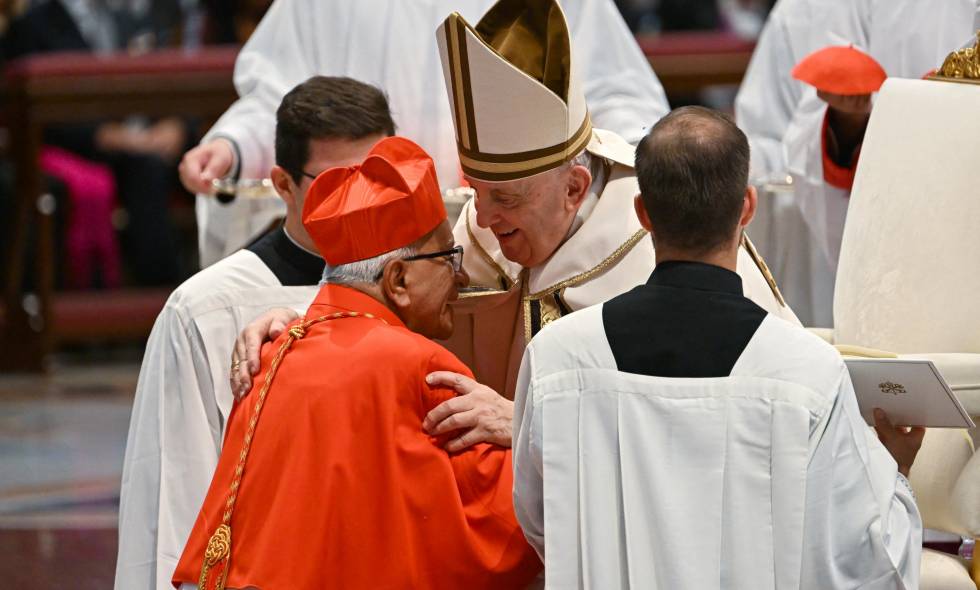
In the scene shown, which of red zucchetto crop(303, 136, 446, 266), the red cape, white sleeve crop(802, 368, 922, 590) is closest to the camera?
white sleeve crop(802, 368, 922, 590)

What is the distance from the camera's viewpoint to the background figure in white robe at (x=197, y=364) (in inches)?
131

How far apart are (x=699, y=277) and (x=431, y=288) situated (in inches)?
22.9

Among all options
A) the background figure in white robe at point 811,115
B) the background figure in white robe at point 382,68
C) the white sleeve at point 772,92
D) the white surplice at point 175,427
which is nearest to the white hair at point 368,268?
the white surplice at point 175,427

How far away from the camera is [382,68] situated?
15.2ft

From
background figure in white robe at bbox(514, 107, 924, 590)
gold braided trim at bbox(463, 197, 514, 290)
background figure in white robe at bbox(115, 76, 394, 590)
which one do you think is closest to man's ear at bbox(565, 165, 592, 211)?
gold braided trim at bbox(463, 197, 514, 290)

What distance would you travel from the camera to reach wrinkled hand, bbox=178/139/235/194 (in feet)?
13.3

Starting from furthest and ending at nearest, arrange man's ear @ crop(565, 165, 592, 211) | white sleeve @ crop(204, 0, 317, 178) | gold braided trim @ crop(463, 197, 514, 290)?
white sleeve @ crop(204, 0, 317, 178) → gold braided trim @ crop(463, 197, 514, 290) → man's ear @ crop(565, 165, 592, 211)

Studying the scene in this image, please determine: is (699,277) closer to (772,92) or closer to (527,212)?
(527,212)

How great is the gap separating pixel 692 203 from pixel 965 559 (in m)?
1.20

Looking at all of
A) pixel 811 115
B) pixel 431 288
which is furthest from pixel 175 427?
pixel 811 115

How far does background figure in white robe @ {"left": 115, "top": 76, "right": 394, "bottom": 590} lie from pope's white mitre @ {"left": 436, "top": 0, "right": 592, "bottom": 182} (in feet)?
1.30

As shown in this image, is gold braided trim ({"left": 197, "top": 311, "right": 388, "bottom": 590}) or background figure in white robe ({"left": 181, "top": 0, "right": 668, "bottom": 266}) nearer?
gold braided trim ({"left": 197, "top": 311, "right": 388, "bottom": 590})

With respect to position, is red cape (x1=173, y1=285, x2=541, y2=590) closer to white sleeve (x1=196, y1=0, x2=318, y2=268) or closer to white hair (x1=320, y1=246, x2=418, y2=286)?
white hair (x1=320, y1=246, x2=418, y2=286)

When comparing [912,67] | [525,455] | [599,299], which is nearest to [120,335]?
[912,67]
